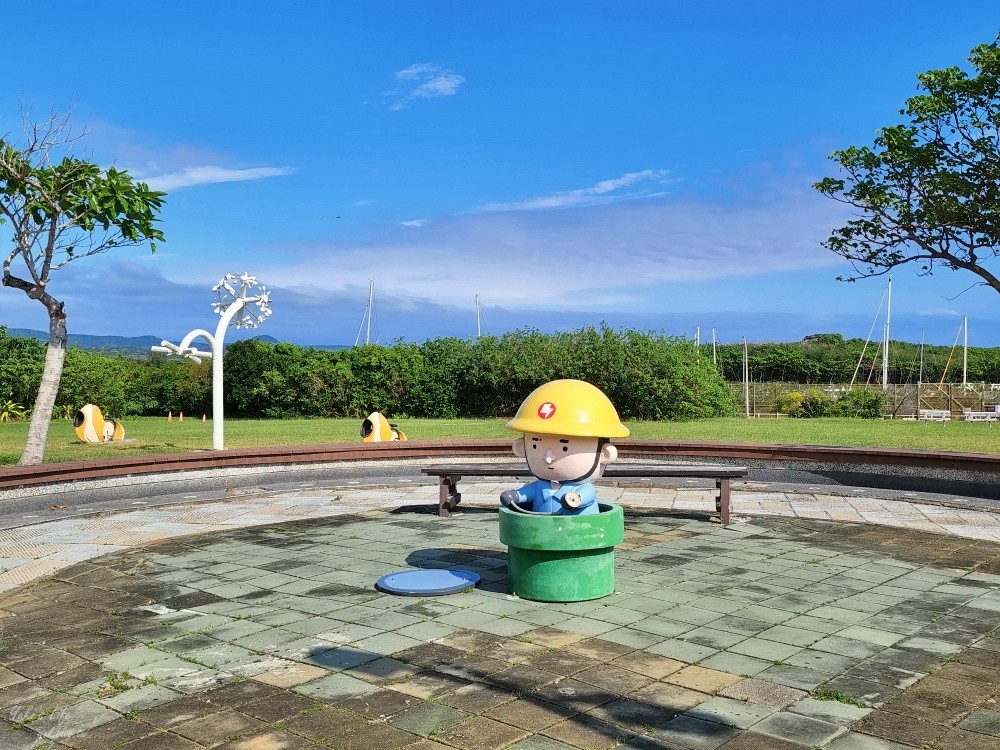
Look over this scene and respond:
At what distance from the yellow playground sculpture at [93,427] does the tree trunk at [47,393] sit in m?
4.40

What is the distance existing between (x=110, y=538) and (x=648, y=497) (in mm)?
6453

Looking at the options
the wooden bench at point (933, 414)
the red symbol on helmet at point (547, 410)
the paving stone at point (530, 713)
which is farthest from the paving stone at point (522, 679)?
the wooden bench at point (933, 414)

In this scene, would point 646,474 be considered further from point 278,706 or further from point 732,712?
point 278,706

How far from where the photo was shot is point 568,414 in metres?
6.36

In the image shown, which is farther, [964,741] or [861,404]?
[861,404]

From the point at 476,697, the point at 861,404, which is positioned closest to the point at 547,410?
the point at 476,697

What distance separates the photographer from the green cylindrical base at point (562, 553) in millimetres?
6191

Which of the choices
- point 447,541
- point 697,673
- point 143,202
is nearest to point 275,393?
point 143,202

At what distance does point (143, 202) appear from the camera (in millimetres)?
13250

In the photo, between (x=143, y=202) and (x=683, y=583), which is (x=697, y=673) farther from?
(x=143, y=202)

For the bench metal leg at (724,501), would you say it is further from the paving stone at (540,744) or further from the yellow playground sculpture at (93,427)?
the yellow playground sculpture at (93,427)

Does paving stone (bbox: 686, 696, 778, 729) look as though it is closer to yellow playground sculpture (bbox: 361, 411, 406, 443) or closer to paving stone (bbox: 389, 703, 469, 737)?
paving stone (bbox: 389, 703, 469, 737)

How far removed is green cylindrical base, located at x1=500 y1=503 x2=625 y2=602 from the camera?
20.3ft

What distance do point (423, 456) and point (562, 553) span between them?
8401mm
